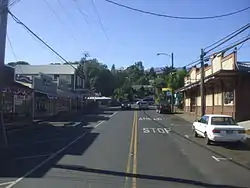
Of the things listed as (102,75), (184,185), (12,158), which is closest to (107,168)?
(184,185)

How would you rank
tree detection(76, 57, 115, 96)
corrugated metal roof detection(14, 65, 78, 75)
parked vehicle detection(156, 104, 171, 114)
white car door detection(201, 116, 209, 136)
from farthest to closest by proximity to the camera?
tree detection(76, 57, 115, 96) → corrugated metal roof detection(14, 65, 78, 75) → parked vehicle detection(156, 104, 171, 114) → white car door detection(201, 116, 209, 136)

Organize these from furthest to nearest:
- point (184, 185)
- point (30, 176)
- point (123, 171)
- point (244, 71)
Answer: point (244, 71)
point (123, 171)
point (30, 176)
point (184, 185)

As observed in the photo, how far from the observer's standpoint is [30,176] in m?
11.7

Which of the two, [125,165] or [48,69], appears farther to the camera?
[48,69]

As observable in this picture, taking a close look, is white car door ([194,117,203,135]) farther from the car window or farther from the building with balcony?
the building with balcony

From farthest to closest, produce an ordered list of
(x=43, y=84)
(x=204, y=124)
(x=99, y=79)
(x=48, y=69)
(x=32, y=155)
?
1. (x=99, y=79)
2. (x=48, y=69)
3. (x=43, y=84)
4. (x=204, y=124)
5. (x=32, y=155)

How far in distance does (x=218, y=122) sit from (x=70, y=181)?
11768mm

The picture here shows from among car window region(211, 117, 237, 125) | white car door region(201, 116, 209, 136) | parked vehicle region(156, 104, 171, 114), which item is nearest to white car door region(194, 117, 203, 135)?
white car door region(201, 116, 209, 136)

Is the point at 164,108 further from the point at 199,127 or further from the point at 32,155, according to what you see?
the point at 32,155

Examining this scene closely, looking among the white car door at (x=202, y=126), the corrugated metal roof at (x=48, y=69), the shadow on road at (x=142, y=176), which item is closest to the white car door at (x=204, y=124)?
the white car door at (x=202, y=126)

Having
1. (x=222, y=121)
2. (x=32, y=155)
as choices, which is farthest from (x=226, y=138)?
(x=32, y=155)

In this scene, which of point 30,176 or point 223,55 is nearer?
point 30,176

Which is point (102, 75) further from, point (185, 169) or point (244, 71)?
point (185, 169)

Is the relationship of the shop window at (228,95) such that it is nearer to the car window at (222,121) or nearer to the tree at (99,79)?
the car window at (222,121)
